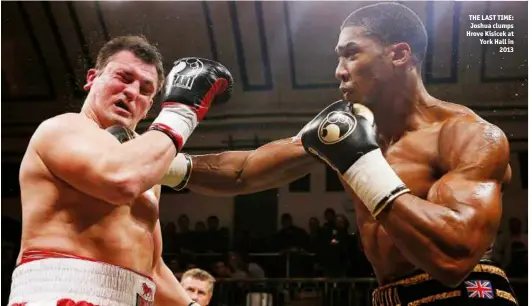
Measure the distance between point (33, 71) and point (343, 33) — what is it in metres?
1.70

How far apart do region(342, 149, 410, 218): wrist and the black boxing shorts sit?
0.19m

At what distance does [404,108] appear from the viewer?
1517 millimetres

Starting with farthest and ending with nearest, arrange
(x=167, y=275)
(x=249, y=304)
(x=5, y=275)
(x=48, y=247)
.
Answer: (x=249, y=304) < (x=5, y=275) < (x=167, y=275) < (x=48, y=247)

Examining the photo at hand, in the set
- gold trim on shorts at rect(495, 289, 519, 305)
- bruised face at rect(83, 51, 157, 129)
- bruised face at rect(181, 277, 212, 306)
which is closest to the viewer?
gold trim on shorts at rect(495, 289, 519, 305)

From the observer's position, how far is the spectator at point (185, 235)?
388 cm

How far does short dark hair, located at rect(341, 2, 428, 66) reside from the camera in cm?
150

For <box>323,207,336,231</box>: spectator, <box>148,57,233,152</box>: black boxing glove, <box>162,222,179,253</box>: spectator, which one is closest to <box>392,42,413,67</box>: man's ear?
<box>148,57,233,152</box>: black boxing glove

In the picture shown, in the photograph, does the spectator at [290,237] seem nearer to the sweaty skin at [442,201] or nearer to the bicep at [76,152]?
the sweaty skin at [442,201]

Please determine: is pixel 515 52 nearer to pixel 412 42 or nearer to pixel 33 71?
pixel 412 42

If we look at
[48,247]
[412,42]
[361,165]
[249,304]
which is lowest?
[249,304]

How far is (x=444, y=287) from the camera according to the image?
127 cm

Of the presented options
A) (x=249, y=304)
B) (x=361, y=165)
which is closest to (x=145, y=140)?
(x=361, y=165)

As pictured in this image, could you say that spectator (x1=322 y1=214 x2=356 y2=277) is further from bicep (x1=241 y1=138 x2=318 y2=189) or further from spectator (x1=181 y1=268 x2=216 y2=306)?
bicep (x1=241 y1=138 x2=318 y2=189)

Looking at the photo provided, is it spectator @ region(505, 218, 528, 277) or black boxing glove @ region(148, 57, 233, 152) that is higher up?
black boxing glove @ region(148, 57, 233, 152)
